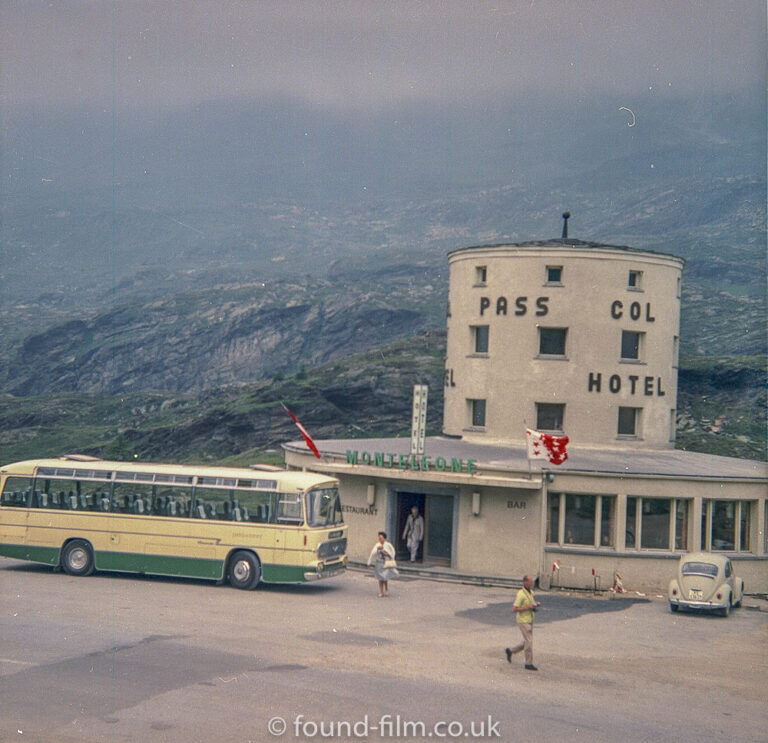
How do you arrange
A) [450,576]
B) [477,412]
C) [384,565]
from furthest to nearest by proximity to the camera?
[477,412] → [450,576] → [384,565]

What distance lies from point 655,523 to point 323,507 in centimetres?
1186

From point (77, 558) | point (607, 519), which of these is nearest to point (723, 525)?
point (607, 519)

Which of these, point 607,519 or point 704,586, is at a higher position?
point 607,519

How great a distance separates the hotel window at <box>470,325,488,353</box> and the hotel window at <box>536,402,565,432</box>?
347 cm

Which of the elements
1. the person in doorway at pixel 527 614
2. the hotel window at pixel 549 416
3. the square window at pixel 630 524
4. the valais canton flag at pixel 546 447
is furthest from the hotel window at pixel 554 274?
the person in doorway at pixel 527 614

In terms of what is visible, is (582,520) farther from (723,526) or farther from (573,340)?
(573,340)

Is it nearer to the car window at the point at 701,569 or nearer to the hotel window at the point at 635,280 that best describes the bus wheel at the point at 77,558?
the car window at the point at 701,569

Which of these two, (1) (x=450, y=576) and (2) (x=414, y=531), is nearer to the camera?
(1) (x=450, y=576)

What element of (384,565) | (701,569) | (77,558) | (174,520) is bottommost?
(77,558)

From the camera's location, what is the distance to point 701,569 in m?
29.0

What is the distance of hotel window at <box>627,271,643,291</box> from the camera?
41.0 m

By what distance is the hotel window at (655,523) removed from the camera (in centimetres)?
3312

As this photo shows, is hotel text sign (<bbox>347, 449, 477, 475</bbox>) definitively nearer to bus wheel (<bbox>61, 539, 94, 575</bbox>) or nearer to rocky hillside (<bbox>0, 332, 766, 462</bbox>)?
Answer: bus wheel (<bbox>61, 539, 94, 575</bbox>)

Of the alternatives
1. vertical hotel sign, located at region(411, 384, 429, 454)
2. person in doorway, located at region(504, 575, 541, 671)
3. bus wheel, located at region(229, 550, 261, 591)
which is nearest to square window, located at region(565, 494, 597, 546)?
vertical hotel sign, located at region(411, 384, 429, 454)
